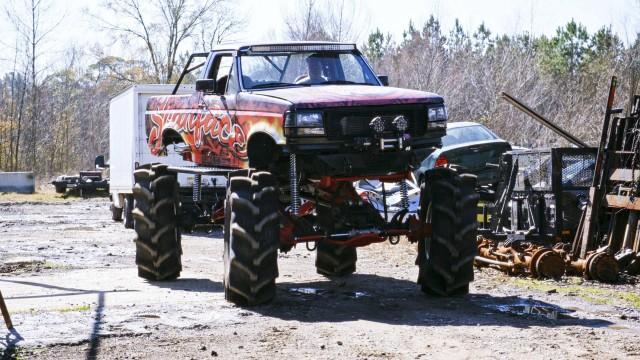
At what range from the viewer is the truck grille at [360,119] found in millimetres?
10055

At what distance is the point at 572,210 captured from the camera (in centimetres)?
1442

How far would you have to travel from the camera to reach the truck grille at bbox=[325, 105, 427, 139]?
33.0 ft

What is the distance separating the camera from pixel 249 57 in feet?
37.9

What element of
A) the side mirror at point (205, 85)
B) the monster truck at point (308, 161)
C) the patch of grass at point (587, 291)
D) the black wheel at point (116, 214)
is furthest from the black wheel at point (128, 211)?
the patch of grass at point (587, 291)

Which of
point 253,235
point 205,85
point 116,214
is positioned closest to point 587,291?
point 253,235

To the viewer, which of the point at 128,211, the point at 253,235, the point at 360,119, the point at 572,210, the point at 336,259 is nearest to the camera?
the point at 253,235

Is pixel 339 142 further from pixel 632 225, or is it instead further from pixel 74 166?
pixel 74 166

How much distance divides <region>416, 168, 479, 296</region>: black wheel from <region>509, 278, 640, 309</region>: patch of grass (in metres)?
1.26

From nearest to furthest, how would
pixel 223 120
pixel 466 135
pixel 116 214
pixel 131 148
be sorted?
pixel 223 120
pixel 466 135
pixel 131 148
pixel 116 214

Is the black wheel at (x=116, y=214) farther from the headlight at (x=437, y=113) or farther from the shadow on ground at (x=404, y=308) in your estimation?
the headlight at (x=437, y=113)

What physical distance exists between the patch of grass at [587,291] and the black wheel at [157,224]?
414 centimetres

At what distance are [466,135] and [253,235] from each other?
37.4 feet

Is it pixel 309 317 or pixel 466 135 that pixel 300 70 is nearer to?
pixel 309 317

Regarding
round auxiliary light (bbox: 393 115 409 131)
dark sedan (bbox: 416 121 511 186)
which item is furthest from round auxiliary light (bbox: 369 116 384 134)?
dark sedan (bbox: 416 121 511 186)
